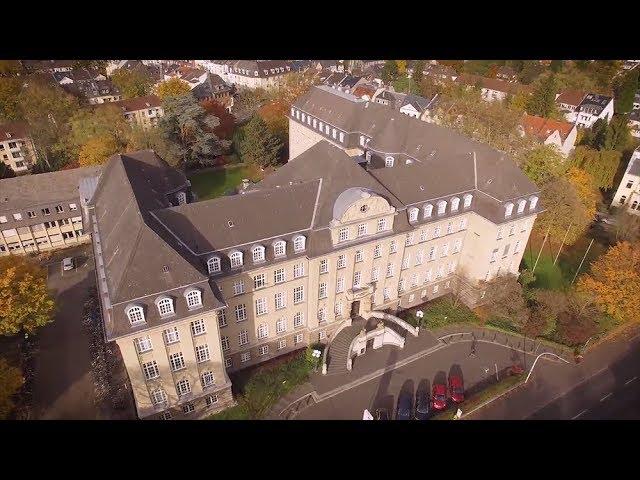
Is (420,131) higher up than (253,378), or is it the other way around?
(420,131)

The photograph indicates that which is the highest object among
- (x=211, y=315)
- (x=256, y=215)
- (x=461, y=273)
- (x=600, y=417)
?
(x=256, y=215)

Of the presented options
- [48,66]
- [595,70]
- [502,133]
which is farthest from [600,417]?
[48,66]

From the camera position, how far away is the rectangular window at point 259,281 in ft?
127

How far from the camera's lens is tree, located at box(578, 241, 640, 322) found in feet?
151

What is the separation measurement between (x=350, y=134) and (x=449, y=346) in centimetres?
3447

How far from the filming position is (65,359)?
43625 millimetres

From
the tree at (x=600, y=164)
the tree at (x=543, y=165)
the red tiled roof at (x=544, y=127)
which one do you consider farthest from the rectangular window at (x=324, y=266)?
the tree at (x=600, y=164)

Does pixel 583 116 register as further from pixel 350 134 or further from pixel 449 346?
pixel 449 346

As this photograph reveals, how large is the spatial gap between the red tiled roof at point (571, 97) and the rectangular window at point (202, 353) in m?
96.7

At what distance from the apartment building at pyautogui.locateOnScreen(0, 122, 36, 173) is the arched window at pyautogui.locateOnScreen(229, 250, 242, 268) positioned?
5983cm

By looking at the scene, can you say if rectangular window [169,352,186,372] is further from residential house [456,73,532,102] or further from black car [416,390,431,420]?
residential house [456,73,532,102]

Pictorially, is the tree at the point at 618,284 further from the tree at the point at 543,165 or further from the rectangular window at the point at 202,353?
the rectangular window at the point at 202,353

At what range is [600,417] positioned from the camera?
40.2m

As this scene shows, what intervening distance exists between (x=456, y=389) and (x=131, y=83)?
336ft
